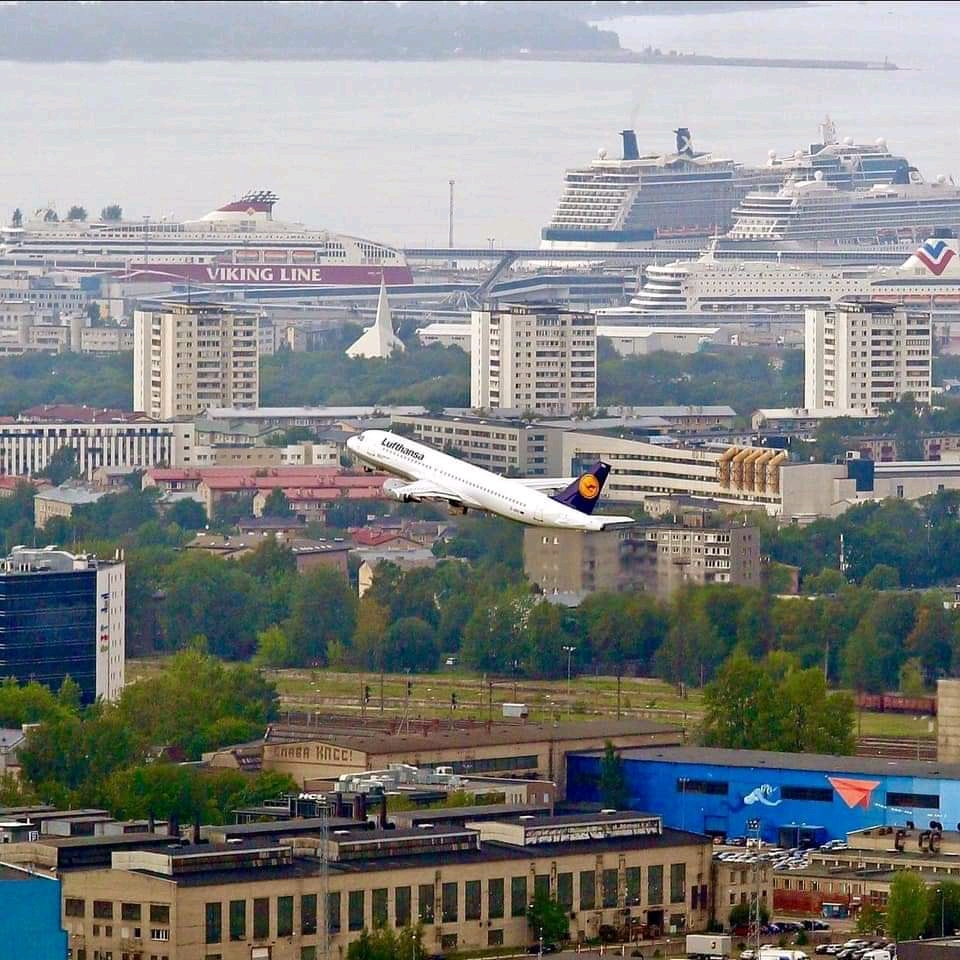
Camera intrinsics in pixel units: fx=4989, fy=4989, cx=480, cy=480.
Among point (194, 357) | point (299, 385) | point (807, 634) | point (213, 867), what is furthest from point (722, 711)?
point (299, 385)

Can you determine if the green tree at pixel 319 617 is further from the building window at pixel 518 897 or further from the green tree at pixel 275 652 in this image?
the building window at pixel 518 897

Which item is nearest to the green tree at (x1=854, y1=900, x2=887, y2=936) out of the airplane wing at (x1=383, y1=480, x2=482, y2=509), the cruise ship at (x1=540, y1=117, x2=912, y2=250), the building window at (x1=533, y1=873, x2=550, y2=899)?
the building window at (x1=533, y1=873, x2=550, y2=899)

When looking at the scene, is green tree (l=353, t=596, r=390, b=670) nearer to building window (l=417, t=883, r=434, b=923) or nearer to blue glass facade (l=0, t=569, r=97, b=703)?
blue glass facade (l=0, t=569, r=97, b=703)

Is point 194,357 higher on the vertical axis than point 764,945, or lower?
higher

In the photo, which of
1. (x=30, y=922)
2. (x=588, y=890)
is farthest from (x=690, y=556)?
(x=30, y=922)

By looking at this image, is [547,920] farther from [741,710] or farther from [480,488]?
[741,710]

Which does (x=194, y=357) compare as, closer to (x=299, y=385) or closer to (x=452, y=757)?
(x=299, y=385)

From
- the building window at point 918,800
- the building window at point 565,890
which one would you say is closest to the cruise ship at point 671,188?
the building window at point 918,800
